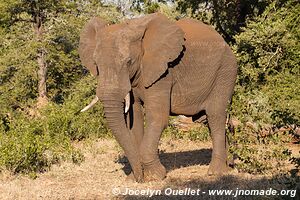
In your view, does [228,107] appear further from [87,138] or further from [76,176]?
[87,138]

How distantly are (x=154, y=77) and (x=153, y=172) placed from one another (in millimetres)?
1567

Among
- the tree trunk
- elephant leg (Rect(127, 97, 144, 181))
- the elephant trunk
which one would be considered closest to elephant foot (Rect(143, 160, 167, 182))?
the elephant trunk

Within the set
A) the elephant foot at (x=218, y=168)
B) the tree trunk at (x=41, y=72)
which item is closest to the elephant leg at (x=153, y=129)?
the elephant foot at (x=218, y=168)

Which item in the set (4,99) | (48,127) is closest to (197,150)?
(48,127)

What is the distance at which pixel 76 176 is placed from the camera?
8633mm

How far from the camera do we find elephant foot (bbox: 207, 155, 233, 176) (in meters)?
8.38

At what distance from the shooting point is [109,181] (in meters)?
7.94

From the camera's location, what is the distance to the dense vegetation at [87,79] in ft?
27.1

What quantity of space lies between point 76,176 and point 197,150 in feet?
13.9

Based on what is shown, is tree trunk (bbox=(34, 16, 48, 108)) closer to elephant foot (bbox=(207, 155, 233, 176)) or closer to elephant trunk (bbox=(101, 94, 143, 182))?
elephant foot (bbox=(207, 155, 233, 176))

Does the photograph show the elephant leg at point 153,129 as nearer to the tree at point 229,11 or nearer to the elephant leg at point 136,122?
the elephant leg at point 136,122

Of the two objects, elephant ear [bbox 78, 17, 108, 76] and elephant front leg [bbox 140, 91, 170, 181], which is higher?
elephant ear [bbox 78, 17, 108, 76]

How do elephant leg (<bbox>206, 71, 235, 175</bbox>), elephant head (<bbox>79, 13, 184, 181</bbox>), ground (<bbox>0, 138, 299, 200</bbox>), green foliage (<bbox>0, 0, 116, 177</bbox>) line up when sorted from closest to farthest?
ground (<bbox>0, 138, 299, 200</bbox>) → elephant head (<bbox>79, 13, 184, 181</bbox>) → elephant leg (<bbox>206, 71, 235, 175</bbox>) → green foliage (<bbox>0, 0, 116, 177</bbox>)

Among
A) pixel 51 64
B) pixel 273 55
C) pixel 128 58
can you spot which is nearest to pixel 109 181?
pixel 128 58
